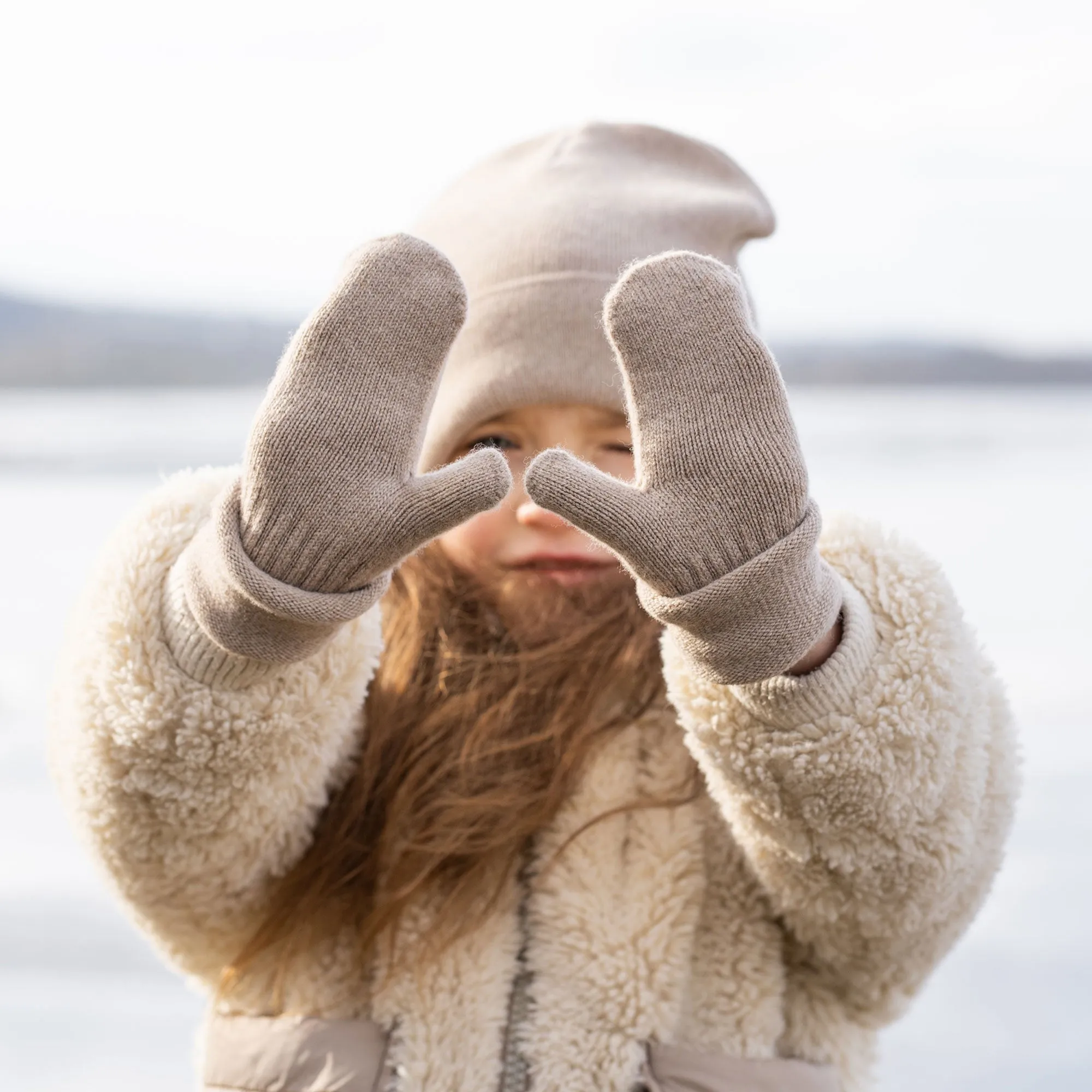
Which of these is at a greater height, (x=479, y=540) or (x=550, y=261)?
(x=550, y=261)

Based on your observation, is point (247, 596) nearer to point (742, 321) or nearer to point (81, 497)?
point (742, 321)

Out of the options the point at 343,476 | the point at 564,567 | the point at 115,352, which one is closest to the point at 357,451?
the point at 343,476

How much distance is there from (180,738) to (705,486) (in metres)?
0.37

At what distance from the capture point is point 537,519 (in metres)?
1.04

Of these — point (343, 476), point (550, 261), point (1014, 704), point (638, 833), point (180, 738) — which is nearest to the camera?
point (343, 476)

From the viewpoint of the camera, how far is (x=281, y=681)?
2.91 ft

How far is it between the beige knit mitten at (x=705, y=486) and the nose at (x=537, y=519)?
26cm

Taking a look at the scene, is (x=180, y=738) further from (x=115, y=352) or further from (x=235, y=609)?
(x=115, y=352)

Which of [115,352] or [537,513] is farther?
[115,352]

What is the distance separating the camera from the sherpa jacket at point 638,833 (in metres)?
0.85

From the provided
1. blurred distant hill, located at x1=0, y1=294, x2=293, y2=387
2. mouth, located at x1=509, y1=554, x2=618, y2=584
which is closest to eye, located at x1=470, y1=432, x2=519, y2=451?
mouth, located at x1=509, y1=554, x2=618, y2=584

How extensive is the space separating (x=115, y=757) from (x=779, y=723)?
422 mm

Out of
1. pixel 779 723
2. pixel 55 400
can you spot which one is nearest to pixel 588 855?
pixel 779 723

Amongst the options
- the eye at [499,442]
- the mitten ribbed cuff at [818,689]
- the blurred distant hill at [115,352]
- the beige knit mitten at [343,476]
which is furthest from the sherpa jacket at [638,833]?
the blurred distant hill at [115,352]
